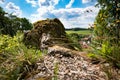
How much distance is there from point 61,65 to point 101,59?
89cm

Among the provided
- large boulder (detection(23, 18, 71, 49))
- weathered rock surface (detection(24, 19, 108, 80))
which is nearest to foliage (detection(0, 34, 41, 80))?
weathered rock surface (detection(24, 19, 108, 80))

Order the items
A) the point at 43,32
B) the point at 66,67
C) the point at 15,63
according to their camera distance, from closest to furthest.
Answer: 1. the point at 15,63
2. the point at 66,67
3. the point at 43,32

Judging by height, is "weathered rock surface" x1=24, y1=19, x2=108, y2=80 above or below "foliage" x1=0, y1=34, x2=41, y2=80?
below

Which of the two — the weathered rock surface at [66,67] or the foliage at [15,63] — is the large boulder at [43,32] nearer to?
the weathered rock surface at [66,67]

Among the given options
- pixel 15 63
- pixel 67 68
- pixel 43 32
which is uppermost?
pixel 43 32

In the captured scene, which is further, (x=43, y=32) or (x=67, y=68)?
(x=43, y=32)

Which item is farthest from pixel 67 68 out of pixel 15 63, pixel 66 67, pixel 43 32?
pixel 43 32

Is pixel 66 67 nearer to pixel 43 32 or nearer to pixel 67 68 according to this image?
pixel 67 68

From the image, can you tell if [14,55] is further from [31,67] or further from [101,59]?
[101,59]

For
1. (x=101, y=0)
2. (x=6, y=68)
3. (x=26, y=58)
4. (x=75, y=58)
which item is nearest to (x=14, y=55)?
(x=26, y=58)

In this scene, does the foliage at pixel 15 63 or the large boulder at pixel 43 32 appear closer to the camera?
the foliage at pixel 15 63

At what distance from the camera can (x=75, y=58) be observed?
17.8ft

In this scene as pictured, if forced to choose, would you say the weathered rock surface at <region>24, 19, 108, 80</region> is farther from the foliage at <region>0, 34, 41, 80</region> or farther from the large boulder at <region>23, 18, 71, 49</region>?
the large boulder at <region>23, 18, 71, 49</region>

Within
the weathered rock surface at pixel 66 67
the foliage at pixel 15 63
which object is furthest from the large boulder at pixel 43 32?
the foliage at pixel 15 63
